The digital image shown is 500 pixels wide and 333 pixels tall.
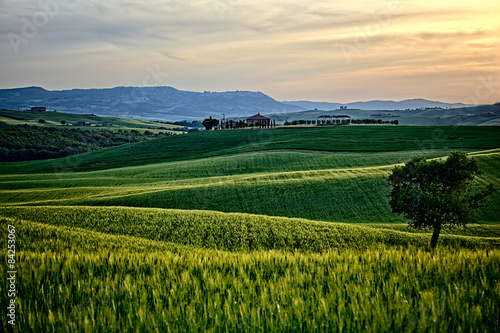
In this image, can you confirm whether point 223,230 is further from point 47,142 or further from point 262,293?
point 47,142

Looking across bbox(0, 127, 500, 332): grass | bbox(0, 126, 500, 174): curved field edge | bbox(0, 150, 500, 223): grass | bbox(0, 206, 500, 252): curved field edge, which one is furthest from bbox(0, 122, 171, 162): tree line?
bbox(0, 206, 500, 252): curved field edge

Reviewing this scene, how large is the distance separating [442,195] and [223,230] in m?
16.2

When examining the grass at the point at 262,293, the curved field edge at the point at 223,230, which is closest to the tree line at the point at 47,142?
the curved field edge at the point at 223,230

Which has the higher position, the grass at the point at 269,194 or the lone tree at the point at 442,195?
the lone tree at the point at 442,195

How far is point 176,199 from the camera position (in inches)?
1639

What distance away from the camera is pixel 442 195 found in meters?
23.0

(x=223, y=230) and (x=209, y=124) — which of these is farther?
(x=209, y=124)

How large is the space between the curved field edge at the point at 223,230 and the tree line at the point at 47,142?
357 ft

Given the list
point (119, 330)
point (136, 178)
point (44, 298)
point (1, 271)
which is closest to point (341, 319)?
point (119, 330)

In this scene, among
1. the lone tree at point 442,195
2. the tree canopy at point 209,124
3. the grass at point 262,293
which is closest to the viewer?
the grass at point 262,293

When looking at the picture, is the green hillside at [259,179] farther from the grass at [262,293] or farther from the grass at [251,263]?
the grass at [262,293]

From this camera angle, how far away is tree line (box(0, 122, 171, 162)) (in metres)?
114

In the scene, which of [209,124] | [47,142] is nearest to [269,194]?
[209,124]

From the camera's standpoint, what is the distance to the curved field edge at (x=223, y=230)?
2158 centimetres
